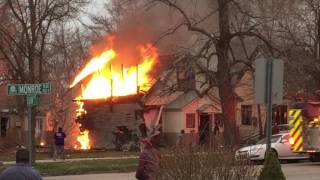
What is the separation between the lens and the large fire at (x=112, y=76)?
44562 millimetres

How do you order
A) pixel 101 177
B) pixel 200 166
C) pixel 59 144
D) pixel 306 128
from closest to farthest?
pixel 200 166
pixel 101 177
pixel 306 128
pixel 59 144

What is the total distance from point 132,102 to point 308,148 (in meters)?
21.6

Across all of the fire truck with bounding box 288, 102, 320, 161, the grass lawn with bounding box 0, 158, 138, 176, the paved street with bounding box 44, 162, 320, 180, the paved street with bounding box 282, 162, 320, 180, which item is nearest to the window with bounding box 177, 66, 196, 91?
the grass lawn with bounding box 0, 158, 138, 176

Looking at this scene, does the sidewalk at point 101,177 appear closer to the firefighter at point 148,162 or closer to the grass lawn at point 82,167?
the grass lawn at point 82,167

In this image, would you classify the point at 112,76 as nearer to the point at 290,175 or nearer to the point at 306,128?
the point at 306,128

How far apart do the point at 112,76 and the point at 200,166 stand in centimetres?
3609

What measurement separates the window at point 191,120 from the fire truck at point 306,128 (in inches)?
787

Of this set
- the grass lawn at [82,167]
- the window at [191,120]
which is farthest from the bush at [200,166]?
the window at [191,120]

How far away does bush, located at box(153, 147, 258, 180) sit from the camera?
9977mm

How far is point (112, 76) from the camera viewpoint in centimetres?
4584

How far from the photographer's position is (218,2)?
30375mm

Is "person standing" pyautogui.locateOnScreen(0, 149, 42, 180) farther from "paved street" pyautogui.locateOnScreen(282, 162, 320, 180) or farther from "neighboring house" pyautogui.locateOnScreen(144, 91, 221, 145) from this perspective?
"neighboring house" pyautogui.locateOnScreen(144, 91, 221, 145)

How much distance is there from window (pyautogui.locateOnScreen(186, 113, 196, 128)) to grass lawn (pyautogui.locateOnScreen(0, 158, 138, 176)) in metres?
18.4

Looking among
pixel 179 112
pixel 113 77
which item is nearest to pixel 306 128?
pixel 179 112
